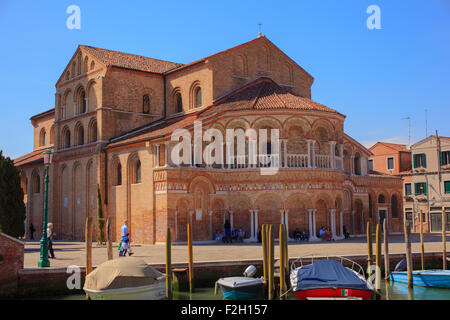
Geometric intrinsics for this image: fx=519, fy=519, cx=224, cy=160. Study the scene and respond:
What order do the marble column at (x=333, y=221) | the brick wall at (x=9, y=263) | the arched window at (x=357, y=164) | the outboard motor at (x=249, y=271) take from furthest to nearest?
the arched window at (x=357, y=164), the marble column at (x=333, y=221), the outboard motor at (x=249, y=271), the brick wall at (x=9, y=263)

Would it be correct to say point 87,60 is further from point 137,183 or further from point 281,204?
point 281,204

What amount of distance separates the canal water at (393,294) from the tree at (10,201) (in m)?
15.1

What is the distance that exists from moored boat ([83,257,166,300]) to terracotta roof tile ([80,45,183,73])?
21.5 m

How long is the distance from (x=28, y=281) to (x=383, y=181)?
27.7 metres

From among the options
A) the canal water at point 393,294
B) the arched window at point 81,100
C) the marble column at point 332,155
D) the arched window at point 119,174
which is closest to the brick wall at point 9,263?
the canal water at point 393,294

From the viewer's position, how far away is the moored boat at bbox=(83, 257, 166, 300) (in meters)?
14.2

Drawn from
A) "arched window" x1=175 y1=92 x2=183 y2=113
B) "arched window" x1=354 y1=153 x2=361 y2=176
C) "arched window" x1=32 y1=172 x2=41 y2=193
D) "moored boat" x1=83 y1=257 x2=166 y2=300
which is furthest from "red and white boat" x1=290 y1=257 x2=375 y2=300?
"arched window" x1=32 y1=172 x2=41 y2=193

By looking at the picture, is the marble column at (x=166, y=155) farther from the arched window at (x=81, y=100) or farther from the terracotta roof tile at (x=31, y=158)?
the terracotta roof tile at (x=31, y=158)

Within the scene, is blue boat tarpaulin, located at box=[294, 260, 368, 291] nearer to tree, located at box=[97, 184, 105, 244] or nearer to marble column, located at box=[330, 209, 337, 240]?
marble column, located at box=[330, 209, 337, 240]

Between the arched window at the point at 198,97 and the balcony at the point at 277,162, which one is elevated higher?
the arched window at the point at 198,97

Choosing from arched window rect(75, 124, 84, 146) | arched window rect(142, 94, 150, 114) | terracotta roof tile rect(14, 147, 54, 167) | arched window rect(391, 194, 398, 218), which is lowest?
arched window rect(391, 194, 398, 218)

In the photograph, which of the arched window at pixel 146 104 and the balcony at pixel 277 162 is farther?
the arched window at pixel 146 104

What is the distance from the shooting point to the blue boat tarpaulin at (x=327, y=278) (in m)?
14.5

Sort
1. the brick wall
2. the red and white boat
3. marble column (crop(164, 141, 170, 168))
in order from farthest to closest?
marble column (crop(164, 141, 170, 168))
the brick wall
the red and white boat
